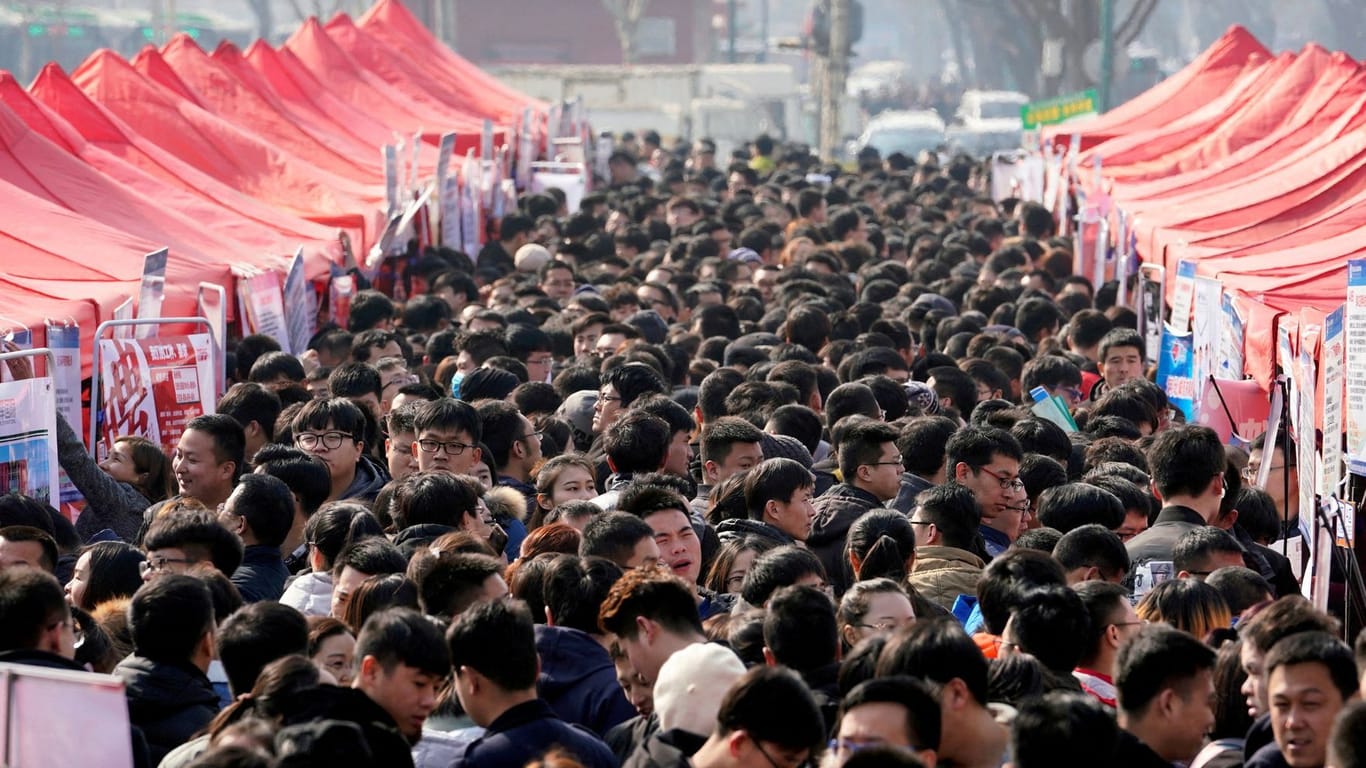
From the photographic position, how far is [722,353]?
10711mm

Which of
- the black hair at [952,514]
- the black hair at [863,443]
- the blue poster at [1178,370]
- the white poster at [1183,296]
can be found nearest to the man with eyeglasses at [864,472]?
the black hair at [863,443]

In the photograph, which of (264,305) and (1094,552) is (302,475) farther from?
(264,305)

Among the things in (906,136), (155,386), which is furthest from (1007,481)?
(906,136)

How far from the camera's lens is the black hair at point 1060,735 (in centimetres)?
378

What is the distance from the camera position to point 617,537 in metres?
5.68

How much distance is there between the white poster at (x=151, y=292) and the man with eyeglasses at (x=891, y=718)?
593 centimetres

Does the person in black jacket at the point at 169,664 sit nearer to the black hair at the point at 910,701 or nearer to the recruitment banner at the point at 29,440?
the black hair at the point at 910,701

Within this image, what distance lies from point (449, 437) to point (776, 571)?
2174 millimetres

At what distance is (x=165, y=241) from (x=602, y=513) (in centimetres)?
613

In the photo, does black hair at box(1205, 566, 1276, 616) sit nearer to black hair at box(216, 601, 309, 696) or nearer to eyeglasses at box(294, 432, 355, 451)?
black hair at box(216, 601, 309, 696)

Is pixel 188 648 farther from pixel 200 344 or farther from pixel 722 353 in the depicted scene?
pixel 722 353

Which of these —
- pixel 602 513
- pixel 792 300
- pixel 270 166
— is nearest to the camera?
pixel 602 513

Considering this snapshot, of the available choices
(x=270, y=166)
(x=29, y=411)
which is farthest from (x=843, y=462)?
(x=270, y=166)

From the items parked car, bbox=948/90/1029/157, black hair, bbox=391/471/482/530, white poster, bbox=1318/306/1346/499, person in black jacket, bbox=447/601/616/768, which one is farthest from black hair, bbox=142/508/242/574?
parked car, bbox=948/90/1029/157
